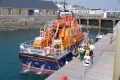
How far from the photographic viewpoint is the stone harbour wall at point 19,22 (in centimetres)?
3981

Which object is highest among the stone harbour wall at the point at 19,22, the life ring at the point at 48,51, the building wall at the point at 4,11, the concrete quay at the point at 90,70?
the building wall at the point at 4,11

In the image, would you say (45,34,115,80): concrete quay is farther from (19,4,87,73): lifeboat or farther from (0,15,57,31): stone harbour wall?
(0,15,57,31): stone harbour wall

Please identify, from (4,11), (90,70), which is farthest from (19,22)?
(90,70)

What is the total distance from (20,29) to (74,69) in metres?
32.6

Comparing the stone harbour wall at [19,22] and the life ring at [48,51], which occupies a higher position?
the stone harbour wall at [19,22]

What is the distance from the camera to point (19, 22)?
140 ft

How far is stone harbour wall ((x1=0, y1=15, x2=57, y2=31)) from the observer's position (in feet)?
131

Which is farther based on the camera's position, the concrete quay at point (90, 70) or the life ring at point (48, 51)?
the life ring at point (48, 51)

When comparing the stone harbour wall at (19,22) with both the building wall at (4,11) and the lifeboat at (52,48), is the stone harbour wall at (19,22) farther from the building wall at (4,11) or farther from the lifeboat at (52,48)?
the lifeboat at (52,48)

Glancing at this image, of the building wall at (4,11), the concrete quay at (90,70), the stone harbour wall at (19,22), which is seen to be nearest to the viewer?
the concrete quay at (90,70)

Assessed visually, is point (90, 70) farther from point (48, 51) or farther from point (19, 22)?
point (19, 22)

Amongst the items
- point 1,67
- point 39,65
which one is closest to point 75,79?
point 39,65

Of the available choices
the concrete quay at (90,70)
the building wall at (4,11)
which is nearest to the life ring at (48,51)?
the concrete quay at (90,70)

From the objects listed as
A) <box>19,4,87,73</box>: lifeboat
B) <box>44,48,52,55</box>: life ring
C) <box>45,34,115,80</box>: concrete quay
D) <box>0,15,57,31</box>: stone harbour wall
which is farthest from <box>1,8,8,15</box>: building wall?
<box>45,34,115,80</box>: concrete quay
